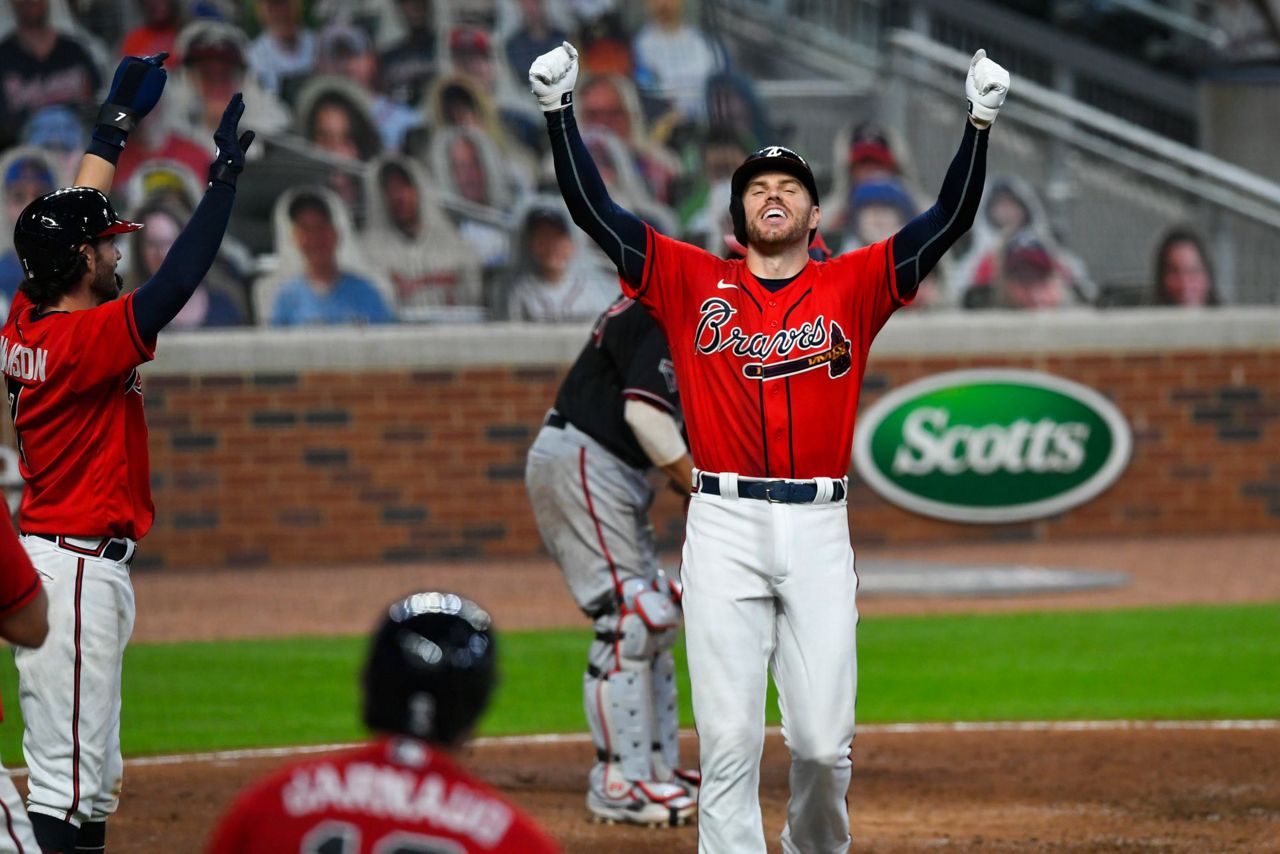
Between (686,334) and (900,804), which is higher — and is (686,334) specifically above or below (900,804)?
above

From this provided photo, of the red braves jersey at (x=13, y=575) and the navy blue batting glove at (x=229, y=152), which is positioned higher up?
the navy blue batting glove at (x=229, y=152)

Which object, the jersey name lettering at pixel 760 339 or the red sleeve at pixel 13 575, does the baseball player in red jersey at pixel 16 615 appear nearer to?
the red sleeve at pixel 13 575

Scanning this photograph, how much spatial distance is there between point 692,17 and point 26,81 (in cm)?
576

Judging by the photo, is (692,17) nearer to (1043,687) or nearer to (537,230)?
(537,230)

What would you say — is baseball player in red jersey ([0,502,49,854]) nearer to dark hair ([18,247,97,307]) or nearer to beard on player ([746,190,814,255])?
dark hair ([18,247,97,307])

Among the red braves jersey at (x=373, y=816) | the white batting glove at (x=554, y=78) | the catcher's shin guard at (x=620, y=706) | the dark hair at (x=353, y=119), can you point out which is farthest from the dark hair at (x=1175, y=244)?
the red braves jersey at (x=373, y=816)

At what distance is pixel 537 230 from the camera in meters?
14.3

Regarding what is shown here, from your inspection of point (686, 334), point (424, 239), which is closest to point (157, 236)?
point (424, 239)

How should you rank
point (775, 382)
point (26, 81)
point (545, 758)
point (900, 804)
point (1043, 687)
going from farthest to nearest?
point (26, 81), point (1043, 687), point (545, 758), point (900, 804), point (775, 382)

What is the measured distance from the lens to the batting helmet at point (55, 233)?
4.65 m

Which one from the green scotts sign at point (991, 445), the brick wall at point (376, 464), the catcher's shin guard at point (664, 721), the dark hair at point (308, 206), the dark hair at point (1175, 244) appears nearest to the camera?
the catcher's shin guard at point (664, 721)

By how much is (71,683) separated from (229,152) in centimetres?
145

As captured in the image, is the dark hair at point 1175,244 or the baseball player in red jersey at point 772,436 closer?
the baseball player in red jersey at point 772,436

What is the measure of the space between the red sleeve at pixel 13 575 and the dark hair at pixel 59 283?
4.21 ft
